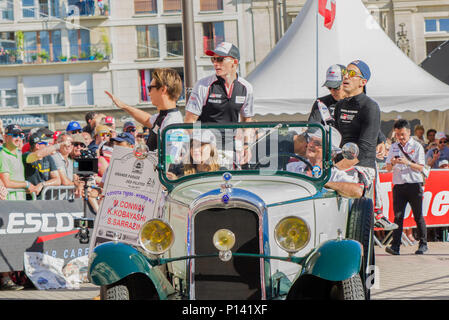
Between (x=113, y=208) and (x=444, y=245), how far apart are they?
7.31 meters

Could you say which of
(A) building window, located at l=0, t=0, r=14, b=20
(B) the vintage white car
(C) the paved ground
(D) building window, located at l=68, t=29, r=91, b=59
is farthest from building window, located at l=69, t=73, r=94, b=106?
(B) the vintage white car

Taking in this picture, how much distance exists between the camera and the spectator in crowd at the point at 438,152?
15.2 metres

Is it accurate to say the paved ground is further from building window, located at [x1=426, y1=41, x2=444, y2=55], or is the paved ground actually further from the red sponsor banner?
building window, located at [x1=426, y1=41, x2=444, y2=55]

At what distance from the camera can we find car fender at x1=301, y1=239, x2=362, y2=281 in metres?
5.02

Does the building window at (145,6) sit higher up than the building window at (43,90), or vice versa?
the building window at (145,6)

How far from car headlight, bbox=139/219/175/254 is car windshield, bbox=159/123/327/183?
0.65m

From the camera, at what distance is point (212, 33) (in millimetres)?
47219

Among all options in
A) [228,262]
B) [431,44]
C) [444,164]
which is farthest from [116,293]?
[431,44]

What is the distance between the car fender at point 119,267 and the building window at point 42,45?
146 ft

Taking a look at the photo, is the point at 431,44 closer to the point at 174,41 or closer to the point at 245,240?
the point at 174,41

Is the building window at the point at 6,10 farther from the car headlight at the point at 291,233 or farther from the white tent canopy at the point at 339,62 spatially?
the car headlight at the point at 291,233

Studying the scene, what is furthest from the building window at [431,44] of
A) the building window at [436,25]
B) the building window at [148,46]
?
the building window at [148,46]

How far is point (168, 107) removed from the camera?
7.38 metres
